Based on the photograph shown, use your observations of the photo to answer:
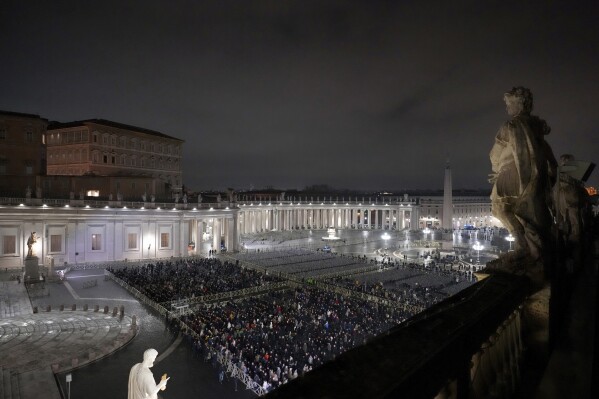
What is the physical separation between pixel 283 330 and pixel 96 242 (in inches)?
1435

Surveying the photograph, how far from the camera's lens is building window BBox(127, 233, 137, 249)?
52312 millimetres

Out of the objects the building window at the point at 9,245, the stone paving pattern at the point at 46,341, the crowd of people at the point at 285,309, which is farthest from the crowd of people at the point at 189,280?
the building window at the point at 9,245

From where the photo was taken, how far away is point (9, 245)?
4319 centimetres

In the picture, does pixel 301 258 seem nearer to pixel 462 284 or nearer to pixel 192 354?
pixel 462 284

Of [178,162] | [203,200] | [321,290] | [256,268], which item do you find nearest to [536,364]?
[321,290]

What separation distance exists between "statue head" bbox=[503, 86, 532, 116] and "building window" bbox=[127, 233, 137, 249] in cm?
5383

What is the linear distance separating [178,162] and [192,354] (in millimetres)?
57243

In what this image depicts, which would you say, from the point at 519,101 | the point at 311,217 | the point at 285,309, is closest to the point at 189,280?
the point at 285,309

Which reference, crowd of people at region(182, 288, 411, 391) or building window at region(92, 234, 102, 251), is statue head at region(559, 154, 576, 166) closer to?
crowd of people at region(182, 288, 411, 391)

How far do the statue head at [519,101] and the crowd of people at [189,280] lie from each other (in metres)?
28.3

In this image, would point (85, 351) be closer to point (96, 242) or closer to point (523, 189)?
point (523, 189)

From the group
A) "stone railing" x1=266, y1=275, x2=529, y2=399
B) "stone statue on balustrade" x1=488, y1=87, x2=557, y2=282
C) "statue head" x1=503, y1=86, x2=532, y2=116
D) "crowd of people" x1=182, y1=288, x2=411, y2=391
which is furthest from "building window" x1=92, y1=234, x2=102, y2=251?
"stone railing" x1=266, y1=275, x2=529, y2=399

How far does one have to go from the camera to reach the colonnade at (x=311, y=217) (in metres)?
93.7

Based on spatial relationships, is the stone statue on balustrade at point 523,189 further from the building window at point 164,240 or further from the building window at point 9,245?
the building window at point 164,240
